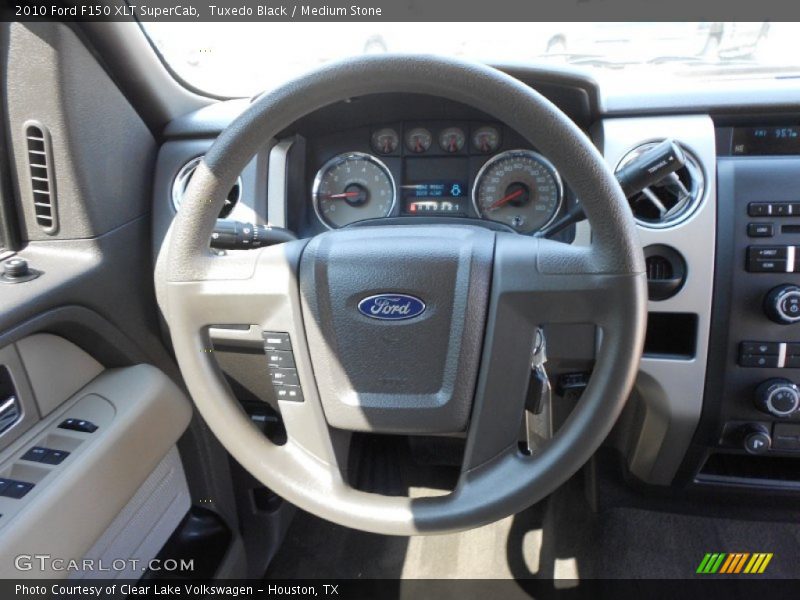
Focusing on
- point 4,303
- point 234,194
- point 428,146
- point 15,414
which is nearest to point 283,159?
point 234,194

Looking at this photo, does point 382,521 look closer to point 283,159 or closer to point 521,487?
point 521,487

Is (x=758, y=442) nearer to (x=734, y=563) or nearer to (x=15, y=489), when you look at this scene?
(x=734, y=563)

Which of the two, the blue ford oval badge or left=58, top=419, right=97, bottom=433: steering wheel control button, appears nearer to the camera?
the blue ford oval badge

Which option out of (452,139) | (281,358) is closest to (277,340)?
(281,358)

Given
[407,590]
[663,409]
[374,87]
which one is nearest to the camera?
[374,87]

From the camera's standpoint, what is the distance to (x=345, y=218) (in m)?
1.49

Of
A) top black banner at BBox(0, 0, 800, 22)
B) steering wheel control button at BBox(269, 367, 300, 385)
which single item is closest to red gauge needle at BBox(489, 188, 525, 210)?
top black banner at BBox(0, 0, 800, 22)

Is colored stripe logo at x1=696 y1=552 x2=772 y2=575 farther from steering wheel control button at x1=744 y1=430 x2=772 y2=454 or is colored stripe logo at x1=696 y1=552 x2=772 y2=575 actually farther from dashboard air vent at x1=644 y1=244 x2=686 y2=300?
dashboard air vent at x1=644 y1=244 x2=686 y2=300

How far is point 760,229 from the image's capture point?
46.1 inches

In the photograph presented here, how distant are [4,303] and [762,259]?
141 centimetres

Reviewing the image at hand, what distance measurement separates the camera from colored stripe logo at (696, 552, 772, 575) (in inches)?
63.3

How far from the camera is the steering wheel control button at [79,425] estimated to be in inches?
44.6

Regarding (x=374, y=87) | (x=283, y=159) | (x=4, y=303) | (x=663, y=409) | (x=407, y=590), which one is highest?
(x=374, y=87)

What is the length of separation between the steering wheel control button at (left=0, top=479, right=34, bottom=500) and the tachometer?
2.74 ft
